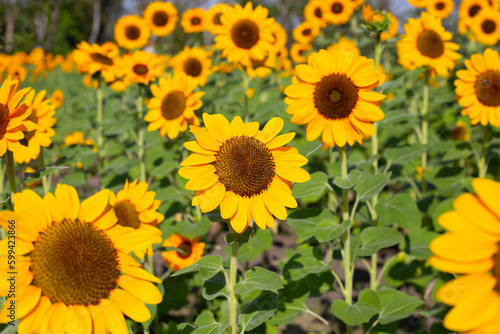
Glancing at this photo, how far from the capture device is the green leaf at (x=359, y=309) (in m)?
2.12

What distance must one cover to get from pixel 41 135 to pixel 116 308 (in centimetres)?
163

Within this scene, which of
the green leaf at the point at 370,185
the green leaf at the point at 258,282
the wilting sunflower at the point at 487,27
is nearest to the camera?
the green leaf at the point at 258,282

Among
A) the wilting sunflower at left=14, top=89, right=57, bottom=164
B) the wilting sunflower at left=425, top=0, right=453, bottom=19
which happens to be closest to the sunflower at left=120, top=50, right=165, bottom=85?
the wilting sunflower at left=14, top=89, right=57, bottom=164

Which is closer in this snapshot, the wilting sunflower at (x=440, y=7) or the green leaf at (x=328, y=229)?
the green leaf at (x=328, y=229)

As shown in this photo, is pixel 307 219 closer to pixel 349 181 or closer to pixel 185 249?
pixel 349 181

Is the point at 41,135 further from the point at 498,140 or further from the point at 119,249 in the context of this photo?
the point at 498,140

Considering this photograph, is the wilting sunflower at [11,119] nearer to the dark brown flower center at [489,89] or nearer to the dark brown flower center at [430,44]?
the dark brown flower center at [489,89]

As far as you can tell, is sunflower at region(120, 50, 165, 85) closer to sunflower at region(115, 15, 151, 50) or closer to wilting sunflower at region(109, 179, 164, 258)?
sunflower at region(115, 15, 151, 50)

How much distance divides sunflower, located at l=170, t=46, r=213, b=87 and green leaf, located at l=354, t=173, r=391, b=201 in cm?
294

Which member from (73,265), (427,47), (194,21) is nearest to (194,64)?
(194,21)

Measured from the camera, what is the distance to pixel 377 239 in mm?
2451

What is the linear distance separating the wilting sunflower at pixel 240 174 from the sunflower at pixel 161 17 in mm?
4929

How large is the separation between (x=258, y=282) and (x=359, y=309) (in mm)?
768

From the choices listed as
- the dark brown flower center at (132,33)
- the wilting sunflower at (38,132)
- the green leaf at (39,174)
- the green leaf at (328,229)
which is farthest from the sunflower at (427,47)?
the dark brown flower center at (132,33)
